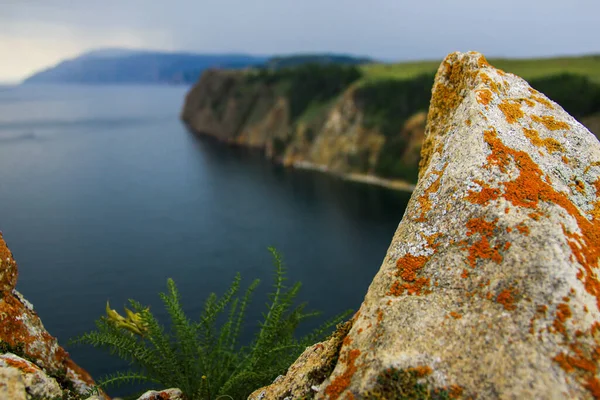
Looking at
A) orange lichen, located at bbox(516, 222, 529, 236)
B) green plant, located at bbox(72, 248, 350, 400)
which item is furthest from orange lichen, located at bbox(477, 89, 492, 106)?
green plant, located at bbox(72, 248, 350, 400)

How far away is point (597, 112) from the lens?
2805 inches

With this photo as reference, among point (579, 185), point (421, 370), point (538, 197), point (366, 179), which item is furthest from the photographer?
point (366, 179)

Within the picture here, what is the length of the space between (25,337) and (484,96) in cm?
853

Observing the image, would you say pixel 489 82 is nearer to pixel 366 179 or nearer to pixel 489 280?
pixel 489 280

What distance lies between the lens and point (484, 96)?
25.0ft

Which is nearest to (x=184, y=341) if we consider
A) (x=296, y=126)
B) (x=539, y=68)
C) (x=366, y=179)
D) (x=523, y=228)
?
(x=523, y=228)

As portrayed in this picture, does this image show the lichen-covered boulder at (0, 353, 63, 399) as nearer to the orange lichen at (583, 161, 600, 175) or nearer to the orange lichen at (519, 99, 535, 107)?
the orange lichen at (583, 161, 600, 175)

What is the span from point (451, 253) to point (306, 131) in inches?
4220

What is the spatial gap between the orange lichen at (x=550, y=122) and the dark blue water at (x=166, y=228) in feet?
99.6

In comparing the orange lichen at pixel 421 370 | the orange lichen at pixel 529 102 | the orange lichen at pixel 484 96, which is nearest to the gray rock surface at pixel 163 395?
the orange lichen at pixel 421 370

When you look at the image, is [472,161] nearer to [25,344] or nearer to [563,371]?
[563,371]

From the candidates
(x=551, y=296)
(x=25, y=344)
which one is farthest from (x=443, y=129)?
(x=25, y=344)

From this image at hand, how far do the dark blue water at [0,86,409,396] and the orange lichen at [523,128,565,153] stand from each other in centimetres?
3054

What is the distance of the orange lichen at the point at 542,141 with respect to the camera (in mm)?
7297
